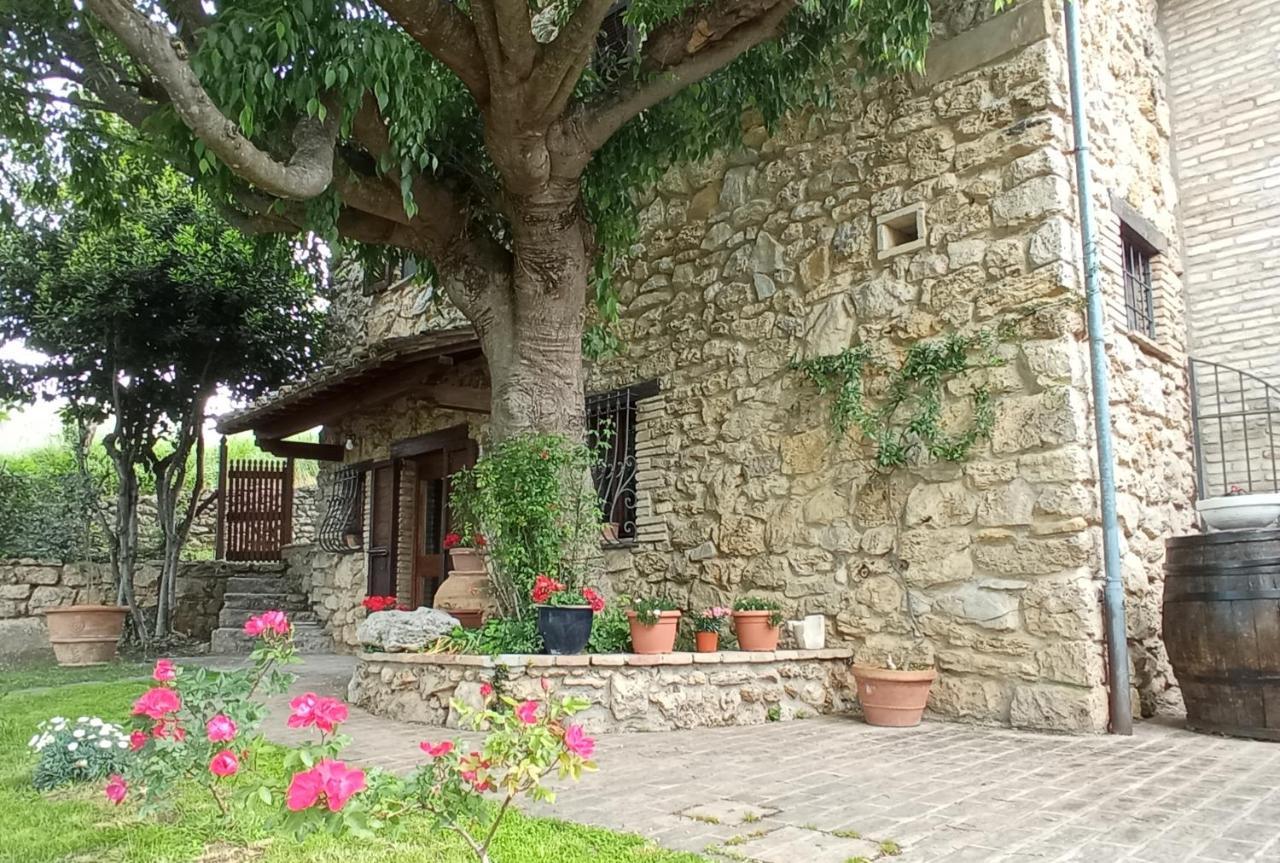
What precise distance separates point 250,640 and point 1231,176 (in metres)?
9.55

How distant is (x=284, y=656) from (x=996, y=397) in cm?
400

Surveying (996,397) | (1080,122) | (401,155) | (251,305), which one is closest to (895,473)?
(996,397)

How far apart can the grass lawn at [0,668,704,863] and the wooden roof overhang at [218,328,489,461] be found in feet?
14.4

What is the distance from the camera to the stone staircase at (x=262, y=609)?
934 cm

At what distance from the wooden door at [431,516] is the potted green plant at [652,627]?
4.05m

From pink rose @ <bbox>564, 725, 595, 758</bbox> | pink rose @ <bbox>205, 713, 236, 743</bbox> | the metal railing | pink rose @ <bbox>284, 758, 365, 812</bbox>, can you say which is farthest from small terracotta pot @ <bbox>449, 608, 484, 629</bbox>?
the metal railing

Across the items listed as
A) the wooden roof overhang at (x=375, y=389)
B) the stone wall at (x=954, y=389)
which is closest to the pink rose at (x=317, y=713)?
the stone wall at (x=954, y=389)

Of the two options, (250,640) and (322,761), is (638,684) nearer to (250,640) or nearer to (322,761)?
(322,761)

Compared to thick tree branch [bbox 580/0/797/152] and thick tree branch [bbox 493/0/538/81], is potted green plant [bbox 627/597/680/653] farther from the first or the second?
thick tree branch [bbox 493/0/538/81]

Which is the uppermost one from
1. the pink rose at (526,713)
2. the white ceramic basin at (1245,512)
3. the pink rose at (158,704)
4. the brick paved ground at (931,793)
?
the white ceramic basin at (1245,512)

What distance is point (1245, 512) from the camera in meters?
4.86

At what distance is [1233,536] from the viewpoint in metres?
4.69

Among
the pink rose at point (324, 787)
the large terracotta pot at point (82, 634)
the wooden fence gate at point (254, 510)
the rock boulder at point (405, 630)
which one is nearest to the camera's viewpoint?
the pink rose at point (324, 787)

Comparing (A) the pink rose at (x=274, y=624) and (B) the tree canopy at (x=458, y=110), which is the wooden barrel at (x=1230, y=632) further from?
(A) the pink rose at (x=274, y=624)
